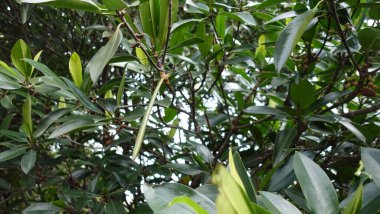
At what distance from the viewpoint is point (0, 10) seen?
1925mm

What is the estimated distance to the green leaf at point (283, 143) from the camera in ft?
3.12

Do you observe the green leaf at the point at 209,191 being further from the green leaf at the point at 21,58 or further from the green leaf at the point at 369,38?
the green leaf at the point at 21,58

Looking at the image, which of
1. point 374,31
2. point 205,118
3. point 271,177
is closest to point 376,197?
point 271,177

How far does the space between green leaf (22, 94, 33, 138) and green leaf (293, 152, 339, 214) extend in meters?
0.68

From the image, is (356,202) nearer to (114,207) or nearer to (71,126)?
(71,126)

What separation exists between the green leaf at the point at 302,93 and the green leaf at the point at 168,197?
427 millimetres

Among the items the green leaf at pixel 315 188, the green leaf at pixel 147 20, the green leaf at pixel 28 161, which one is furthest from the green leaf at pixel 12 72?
the green leaf at pixel 315 188

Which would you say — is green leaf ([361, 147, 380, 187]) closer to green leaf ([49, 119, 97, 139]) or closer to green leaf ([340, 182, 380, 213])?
green leaf ([340, 182, 380, 213])

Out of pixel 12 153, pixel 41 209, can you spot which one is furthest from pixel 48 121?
pixel 41 209

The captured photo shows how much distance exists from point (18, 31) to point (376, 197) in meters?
1.97

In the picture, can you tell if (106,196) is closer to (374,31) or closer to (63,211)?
(63,211)

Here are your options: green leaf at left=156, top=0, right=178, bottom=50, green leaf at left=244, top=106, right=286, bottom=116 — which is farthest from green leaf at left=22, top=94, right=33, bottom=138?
green leaf at left=244, top=106, right=286, bottom=116

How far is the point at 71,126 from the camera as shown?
87 centimetres

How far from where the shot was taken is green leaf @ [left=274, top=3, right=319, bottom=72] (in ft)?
2.36
